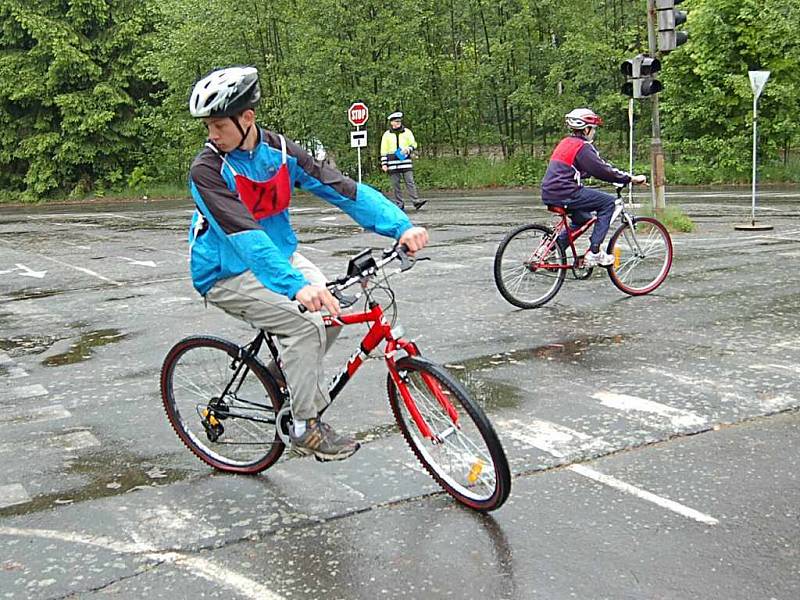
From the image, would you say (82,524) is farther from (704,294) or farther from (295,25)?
(295,25)

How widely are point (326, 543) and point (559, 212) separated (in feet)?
20.5

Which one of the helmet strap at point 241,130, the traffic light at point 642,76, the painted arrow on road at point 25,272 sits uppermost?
the traffic light at point 642,76

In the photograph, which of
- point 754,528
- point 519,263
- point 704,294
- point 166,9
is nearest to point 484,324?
point 519,263

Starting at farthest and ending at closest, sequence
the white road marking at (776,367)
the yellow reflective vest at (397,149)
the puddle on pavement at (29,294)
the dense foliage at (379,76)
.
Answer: the dense foliage at (379,76) < the yellow reflective vest at (397,149) < the puddle on pavement at (29,294) < the white road marking at (776,367)

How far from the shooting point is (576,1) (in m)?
33.3

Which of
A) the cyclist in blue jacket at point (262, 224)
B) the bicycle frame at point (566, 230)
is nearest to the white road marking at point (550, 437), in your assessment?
the cyclist in blue jacket at point (262, 224)

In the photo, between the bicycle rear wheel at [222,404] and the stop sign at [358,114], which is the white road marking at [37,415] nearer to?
the bicycle rear wheel at [222,404]

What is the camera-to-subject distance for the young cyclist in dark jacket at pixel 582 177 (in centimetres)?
984

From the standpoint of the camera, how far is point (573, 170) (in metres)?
9.89

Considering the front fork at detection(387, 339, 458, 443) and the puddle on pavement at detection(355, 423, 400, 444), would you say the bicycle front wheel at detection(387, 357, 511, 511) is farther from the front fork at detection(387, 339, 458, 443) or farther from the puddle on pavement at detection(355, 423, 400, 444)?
the puddle on pavement at detection(355, 423, 400, 444)

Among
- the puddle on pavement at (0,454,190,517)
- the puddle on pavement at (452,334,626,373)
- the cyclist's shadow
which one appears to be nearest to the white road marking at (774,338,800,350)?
the puddle on pavement at (452,334,626,373)

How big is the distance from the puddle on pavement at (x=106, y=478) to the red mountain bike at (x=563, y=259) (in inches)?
189

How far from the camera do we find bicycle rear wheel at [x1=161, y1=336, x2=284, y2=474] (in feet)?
16.9

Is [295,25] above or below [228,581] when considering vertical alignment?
above
